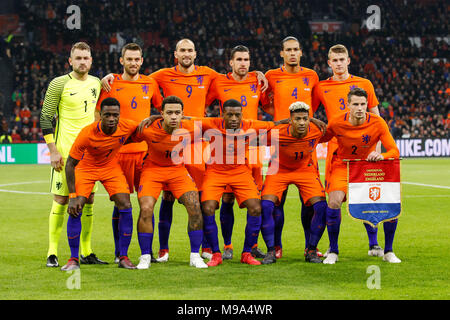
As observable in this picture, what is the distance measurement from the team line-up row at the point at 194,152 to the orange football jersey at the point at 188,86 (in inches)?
0.5

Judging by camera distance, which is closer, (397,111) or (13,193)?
(13,193)

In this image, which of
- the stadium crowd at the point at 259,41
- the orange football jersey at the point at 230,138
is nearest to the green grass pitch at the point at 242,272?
the orange football jersey at the point at 230,138

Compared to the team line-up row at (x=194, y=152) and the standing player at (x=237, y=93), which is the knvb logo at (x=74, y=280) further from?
the standing player at (x=237, y=93)

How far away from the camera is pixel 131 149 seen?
7359mm

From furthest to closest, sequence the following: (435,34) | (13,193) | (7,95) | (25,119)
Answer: (435,34)
(7,95)
(25,119)
(13,193)

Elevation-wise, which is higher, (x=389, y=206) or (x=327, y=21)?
(x=327, y=21)

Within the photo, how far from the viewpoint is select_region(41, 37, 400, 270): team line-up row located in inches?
270

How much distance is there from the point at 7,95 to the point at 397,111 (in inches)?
701

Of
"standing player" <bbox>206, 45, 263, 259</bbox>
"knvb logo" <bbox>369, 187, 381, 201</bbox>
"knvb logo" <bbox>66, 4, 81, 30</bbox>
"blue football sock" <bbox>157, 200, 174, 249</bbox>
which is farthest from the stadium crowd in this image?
"knvb logo" <bbox>369, 187, 381, 201</bbox>

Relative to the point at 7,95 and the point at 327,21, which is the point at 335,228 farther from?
the point at 327,21

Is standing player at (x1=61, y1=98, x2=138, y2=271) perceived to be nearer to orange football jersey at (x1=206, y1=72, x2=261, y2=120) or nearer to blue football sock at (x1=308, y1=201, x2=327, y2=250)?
orange football jersey at (x1=206, y1=72, x2=261, y2=120)

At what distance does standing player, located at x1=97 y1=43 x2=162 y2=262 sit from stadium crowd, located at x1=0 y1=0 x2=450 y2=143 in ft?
66.0
